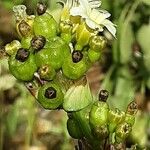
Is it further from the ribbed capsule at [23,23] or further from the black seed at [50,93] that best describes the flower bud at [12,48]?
the black seed at [50,93]

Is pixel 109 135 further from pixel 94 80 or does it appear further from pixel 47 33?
pixel 94 80

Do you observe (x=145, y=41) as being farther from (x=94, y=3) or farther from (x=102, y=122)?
(x=102, y=122)

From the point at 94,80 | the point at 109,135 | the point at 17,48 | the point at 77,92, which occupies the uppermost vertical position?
the point at 17,48

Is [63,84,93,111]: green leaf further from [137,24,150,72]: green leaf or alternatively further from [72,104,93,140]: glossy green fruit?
[137,24,150,72]: green leaf

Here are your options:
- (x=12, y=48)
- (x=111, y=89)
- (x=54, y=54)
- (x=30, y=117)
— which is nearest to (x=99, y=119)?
(x=54, y=54)

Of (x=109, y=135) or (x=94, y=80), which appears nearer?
(x=109, y=135)

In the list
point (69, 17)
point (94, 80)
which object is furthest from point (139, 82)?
point (69, 17)

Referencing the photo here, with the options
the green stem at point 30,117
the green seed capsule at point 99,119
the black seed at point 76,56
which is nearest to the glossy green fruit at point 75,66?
the black seed at point 76,56
